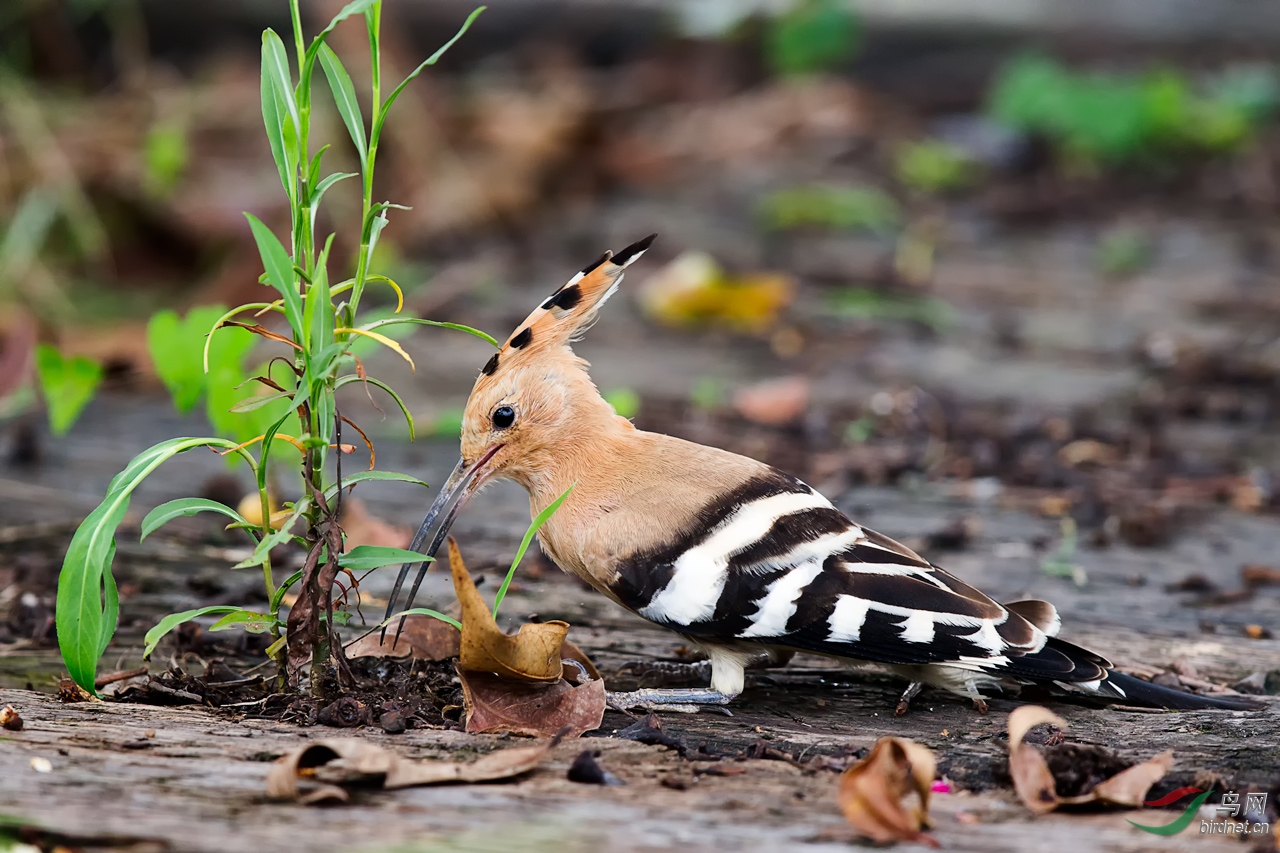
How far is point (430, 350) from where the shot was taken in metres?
5.79

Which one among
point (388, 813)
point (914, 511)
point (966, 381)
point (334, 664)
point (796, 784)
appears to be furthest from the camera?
point (966, 381)

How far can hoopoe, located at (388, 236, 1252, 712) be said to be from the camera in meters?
2.59

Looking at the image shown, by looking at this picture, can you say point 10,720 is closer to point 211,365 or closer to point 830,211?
point 211,365

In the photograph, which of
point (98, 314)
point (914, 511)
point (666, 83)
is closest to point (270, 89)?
point (914, 511)

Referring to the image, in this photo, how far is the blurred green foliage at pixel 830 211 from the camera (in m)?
7.12

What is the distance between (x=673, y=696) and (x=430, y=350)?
133 inches

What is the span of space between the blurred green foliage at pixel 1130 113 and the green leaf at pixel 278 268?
21.0 ft

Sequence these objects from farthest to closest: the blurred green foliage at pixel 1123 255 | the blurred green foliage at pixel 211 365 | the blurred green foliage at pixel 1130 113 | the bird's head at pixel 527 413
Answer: the blurred green foliage at pixel 1130 113, the blurred green foliage at pixel 1123 255, the bird's head at pixel 527 413, the blurred green foliage at pixel 211 365

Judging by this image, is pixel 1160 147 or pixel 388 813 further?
pixel 1160 147

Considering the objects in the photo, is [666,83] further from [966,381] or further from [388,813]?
[388,813]

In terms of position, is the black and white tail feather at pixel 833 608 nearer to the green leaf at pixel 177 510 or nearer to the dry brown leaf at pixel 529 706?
the dry brown leaf at pixel 529 706

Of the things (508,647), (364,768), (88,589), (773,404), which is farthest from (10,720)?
(773,404)

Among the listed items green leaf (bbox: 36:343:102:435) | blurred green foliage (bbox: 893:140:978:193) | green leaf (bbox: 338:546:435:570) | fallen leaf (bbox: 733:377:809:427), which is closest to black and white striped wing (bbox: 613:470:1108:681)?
green leaf (bbox: 338:546:435:570)

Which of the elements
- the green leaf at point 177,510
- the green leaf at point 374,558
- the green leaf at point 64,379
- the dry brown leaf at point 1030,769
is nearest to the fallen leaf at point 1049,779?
the dry brown leaf at point 1030,769
